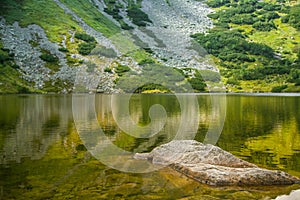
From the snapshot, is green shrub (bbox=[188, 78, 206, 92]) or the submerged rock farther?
green shrub (bbox=[188, 78, 206, 92])

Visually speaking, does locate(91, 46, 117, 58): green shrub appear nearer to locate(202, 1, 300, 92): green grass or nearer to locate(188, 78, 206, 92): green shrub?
locate(188, 78, 206, 92): green shrub

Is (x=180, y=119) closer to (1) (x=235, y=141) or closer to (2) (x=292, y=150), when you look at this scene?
(1) (x=235, y=141)

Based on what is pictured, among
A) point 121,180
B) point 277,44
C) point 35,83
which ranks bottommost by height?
point 121,180

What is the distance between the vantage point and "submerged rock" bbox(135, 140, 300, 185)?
582 inches

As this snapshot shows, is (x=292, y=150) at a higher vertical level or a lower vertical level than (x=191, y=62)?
lower

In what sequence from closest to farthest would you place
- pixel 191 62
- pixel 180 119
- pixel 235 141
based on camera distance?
pixel 235 141 < pixel 180 119 < pixel 191 62

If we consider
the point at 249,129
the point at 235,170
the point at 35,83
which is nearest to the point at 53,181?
the point at 235,170

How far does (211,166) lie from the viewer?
15805mm

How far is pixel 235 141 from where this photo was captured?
2672 cm

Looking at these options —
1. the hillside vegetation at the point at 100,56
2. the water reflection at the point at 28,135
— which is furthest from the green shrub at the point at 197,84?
the water reflection at the point at 28,135

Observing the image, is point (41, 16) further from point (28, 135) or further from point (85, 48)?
point (28, 135)

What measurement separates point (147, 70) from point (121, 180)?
440ft

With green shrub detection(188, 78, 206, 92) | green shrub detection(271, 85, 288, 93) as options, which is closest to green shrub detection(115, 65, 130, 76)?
green shrub detection(188, 78, 206, 92)

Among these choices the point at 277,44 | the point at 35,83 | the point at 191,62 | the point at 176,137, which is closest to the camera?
the point at 176,137
